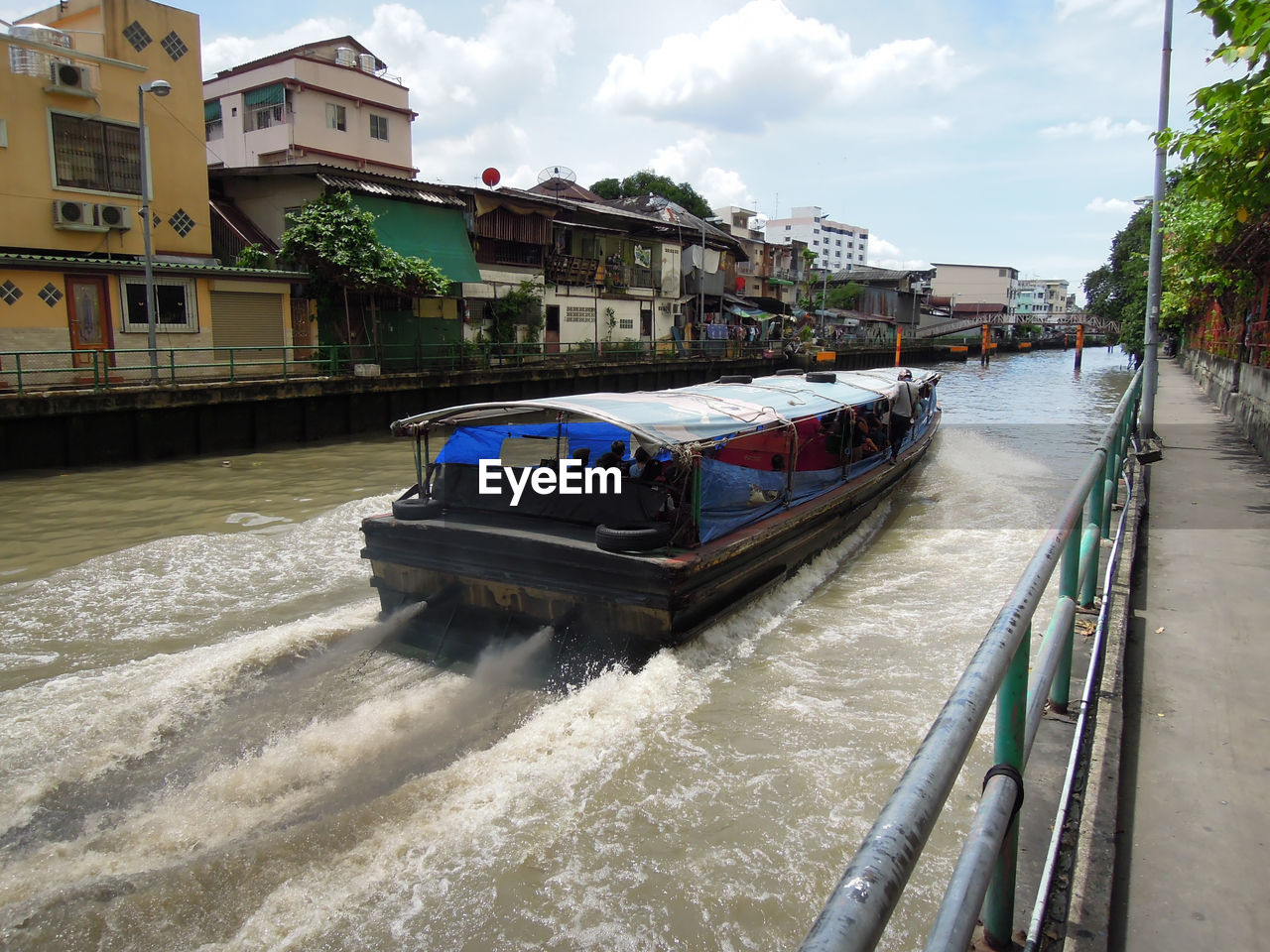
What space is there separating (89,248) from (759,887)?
67.8 ft

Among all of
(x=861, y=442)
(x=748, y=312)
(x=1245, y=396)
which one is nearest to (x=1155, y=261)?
(x=1245, y=396)

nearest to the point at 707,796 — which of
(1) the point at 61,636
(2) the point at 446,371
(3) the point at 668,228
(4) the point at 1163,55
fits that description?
(1) the point at 61,636

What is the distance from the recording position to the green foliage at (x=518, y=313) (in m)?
28.3

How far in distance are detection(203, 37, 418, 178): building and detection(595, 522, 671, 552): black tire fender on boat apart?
30121 mm

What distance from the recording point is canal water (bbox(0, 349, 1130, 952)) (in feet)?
12.6

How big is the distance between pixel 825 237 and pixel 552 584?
452 ft

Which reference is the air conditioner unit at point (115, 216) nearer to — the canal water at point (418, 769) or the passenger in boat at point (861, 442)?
the canal water at point (418, 769)

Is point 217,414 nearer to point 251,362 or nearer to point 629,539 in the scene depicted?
point 251,362

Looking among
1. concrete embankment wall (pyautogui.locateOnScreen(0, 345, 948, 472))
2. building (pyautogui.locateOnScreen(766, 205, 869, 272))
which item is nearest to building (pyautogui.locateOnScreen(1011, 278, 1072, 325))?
building (pyautogui.locateOnScreen(766, 205, 869, 272))

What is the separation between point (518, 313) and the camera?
95.3ft

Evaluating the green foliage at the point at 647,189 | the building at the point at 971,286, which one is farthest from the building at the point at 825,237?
the green foliage at the point at 647,189

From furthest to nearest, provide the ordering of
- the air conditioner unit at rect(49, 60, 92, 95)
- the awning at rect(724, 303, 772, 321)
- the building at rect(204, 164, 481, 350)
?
1. the awning at rect(724, 303, 772, 321)
2. the building at rect(204, 164, 481, 350)
3. the air conditioner unit at rect(49, 60, 92, 95)

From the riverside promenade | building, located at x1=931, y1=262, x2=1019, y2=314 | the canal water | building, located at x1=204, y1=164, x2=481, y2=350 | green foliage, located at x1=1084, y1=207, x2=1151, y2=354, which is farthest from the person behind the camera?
building, located at x1=931, y1=262, x2=1019, y2=314

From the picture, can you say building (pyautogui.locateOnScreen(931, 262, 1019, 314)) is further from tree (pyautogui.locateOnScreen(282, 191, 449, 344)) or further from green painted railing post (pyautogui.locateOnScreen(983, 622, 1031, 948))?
green painted railing post (pyautogui.locateOnScreen(983, 622, 1031, 948))
